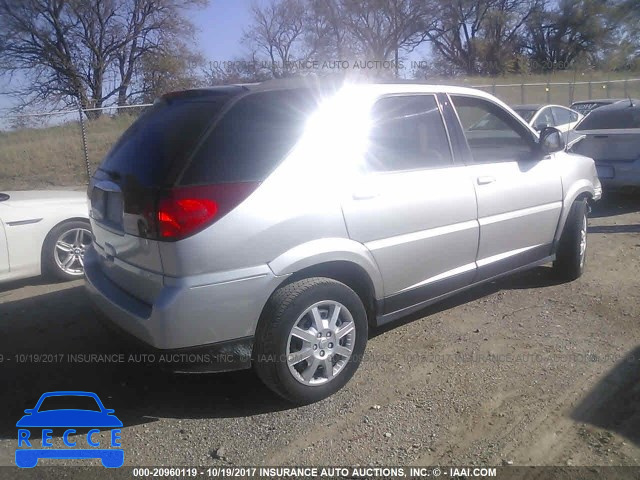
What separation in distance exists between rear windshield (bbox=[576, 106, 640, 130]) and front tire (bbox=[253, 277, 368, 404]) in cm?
718

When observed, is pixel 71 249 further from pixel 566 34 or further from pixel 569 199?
pixel 566 34

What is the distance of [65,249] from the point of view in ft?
19.6

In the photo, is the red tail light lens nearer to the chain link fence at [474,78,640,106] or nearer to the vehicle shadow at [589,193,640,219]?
the vehicle shadow at [589,193,640,219]

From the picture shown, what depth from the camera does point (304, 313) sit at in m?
3.27

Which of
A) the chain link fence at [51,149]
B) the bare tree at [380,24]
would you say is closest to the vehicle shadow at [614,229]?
the chain link fence at [51,149]

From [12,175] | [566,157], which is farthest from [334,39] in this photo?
[566,157]

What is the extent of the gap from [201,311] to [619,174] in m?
7.42

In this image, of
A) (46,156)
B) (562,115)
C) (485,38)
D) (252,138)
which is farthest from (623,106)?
(485,38)

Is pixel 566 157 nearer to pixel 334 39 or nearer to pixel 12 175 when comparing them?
pixel 12 175

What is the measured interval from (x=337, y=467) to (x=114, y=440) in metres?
1.22

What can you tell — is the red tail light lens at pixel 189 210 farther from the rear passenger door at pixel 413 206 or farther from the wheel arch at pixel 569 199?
the wheel arch at pixel 569 199

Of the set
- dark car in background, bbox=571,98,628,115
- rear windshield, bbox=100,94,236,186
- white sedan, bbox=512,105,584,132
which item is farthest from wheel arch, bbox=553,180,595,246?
dark car in background, bbox=571,98,628,115

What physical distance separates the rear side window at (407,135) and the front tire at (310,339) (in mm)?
878

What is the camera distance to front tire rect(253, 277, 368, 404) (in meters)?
3.17
